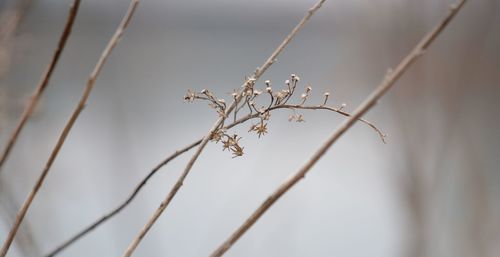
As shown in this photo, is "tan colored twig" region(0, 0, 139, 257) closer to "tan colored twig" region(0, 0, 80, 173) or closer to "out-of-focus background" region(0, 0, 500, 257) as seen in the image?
"tan colored twig" region(0, 0, 80, 173)

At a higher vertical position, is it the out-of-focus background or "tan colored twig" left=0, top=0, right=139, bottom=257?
the out-of-focus background

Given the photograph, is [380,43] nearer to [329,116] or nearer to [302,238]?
[329,116]

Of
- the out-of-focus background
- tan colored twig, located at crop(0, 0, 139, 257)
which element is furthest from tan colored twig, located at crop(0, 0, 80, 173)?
the out-of-focus background

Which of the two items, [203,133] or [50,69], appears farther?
[203,133]

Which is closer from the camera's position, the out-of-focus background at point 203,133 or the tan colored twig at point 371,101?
the tan colored twig at point 371,101

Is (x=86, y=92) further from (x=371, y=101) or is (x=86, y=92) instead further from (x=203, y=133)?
(x=203, y=133)

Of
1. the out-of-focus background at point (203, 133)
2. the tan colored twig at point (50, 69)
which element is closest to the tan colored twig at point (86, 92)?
the tan colored twig at point (50, 69)

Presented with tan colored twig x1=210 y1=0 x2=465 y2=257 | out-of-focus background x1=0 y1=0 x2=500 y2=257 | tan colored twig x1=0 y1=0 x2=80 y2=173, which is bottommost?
tan colored twig x1=0 y1=0 x2=80 y2=173

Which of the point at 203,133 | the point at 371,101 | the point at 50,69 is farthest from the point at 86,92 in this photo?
the point at 203,133

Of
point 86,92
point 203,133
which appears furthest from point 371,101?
point 203,133

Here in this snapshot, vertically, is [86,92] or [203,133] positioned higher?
[203,133]

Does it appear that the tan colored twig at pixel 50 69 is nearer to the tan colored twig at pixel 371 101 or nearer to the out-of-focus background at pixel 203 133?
the tan colored twig at pixel 371 101
